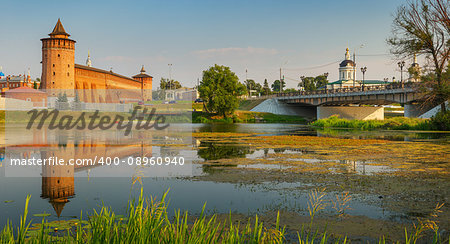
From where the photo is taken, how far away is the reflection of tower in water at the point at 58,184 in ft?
25.3

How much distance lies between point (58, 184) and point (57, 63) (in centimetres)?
9803

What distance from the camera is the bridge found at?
54281mm

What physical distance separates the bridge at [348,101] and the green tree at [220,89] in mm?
15251

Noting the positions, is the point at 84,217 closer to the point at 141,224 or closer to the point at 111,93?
the point at 141,224

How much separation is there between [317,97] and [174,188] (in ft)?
221

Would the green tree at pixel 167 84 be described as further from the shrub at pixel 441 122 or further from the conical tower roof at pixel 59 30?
the shrub at pixel 441 122

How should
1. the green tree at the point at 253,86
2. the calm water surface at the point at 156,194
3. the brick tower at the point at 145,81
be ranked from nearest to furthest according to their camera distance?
the calm water surface at the point at 156,194 < the brick tower at the point at 145,81 < the green tree at the point at 253,86

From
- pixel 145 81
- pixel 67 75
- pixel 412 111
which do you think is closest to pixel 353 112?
pixel 412 111

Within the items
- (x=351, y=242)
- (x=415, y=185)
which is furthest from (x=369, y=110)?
(x=351, y=242)

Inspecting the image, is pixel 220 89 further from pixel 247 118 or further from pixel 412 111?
pixel 412 111

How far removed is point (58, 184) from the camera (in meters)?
9.50

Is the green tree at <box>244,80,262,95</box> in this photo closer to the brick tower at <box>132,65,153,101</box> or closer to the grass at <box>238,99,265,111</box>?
the brick tower at <box>132,65,153,101</box>

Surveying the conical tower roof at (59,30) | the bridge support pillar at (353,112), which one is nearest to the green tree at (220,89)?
the bridge support pillar at (353,112)

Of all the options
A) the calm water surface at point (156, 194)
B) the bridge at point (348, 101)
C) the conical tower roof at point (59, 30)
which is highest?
the conical tower roof at point (59, 30)
